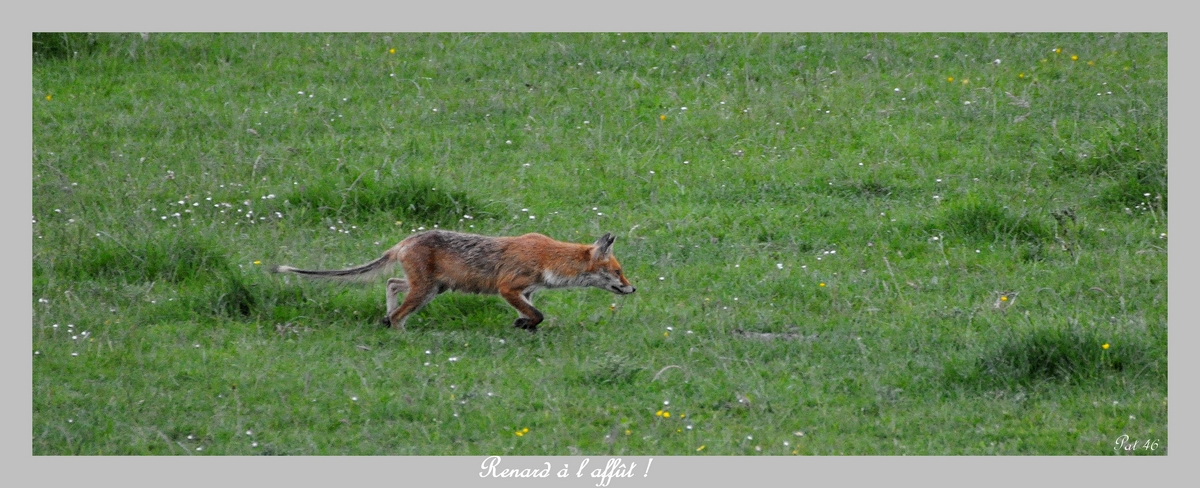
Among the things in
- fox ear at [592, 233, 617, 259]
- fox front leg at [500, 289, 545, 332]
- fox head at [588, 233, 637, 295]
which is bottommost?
fox front leg at [500, 289, 545, 332]

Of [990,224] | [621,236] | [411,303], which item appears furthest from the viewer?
[621,236]

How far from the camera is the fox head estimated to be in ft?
28.7

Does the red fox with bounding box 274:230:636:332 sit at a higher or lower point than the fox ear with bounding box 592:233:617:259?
lower

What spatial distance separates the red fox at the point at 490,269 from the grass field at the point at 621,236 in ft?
0.72

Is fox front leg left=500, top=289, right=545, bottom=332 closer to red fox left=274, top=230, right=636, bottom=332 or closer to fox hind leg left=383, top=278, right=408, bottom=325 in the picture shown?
red fox left=274, top=230, right=636, bottom=332

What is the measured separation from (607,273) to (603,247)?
0.70 ft

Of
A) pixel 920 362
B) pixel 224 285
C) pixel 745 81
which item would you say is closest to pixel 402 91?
pixel 745 81

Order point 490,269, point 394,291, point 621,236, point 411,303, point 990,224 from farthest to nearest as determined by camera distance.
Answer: point 621,236 → point 990,224 → point 394,291 → point 490,269 → point 411,303

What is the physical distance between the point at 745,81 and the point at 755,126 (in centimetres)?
114

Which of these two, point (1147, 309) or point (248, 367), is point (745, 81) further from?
point (248, 367)

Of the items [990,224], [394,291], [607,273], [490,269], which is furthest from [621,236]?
Answer: [990,224]

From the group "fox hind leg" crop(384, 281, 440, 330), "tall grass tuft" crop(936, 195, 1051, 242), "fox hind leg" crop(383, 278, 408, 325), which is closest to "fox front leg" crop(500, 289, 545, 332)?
"fox hind leg" crop(384, 281, 440, 330)

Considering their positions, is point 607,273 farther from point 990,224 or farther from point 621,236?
point 990,224

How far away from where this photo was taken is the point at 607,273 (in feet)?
28.9
